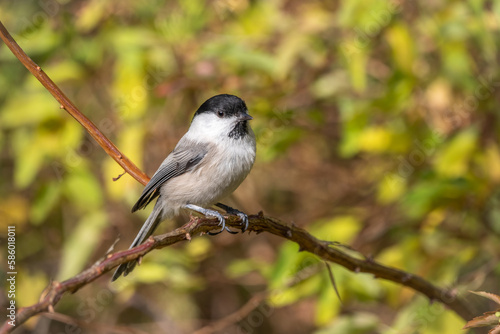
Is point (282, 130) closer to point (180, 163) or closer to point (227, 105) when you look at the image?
point (227, 105)

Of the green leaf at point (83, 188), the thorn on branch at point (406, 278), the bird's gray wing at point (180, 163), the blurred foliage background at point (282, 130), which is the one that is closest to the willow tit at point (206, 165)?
the bird's gray wing at point (180, 163)

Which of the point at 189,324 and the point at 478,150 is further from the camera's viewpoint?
the point at 189,324

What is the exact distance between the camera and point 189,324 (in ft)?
12.5

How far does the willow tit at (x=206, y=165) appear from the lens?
2336mm

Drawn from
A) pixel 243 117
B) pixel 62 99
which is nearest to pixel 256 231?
pixel 62 99

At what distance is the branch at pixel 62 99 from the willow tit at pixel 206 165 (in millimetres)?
544

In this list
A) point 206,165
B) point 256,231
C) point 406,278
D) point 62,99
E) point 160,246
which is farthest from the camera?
point 206,165

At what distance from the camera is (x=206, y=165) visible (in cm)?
240

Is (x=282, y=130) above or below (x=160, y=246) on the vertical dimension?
above

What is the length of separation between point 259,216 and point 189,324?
2.43m

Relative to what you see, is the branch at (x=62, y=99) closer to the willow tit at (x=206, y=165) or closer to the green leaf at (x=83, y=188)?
the willow tit at (x=206, y=165)

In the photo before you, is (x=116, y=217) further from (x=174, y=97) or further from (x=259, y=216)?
(x=259, y=216)

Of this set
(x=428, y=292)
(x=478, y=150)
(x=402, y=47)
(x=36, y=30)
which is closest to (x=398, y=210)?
(x=478, y=150)

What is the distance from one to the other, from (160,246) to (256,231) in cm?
44
